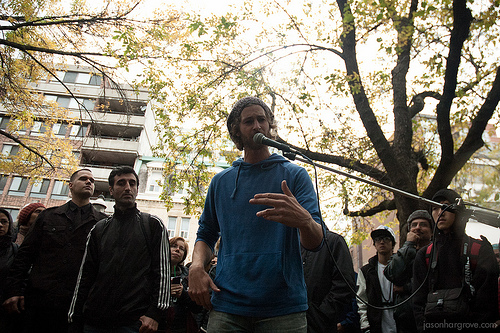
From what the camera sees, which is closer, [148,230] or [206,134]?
[148,230]

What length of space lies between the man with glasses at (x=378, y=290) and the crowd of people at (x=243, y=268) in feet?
0.05

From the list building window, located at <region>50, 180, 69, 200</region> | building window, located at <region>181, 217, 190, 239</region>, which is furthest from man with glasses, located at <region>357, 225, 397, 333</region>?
building window, located at <region>50, 180, 69, 200</region>

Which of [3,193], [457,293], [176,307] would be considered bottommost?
[176,307]

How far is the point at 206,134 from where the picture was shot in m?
11.8

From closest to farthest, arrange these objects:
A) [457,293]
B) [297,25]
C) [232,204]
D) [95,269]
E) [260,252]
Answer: [260,252], [232,204], [457,293], [95,269], [297,25]

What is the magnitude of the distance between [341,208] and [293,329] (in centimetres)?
1207

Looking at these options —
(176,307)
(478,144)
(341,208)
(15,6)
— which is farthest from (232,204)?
(341,208)

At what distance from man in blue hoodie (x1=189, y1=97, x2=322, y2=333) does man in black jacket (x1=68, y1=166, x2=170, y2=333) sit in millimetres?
1384

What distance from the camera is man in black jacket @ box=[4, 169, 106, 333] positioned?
3.67 m

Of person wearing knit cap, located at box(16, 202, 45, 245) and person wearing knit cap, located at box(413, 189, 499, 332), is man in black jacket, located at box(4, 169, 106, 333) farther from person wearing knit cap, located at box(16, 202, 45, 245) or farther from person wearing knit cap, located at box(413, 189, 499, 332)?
person wearing knit cap, located at box(413, 189, 499, 332)

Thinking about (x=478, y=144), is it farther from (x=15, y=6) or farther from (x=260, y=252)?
(x=15, y=6)

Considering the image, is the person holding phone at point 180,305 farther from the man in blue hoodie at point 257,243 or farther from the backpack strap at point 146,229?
the man in blue hoodie at point 257,243

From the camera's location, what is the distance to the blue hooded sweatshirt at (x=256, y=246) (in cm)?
175

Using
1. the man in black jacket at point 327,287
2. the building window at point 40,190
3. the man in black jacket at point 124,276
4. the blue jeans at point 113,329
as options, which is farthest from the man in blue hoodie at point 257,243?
the building window at point 40,190
